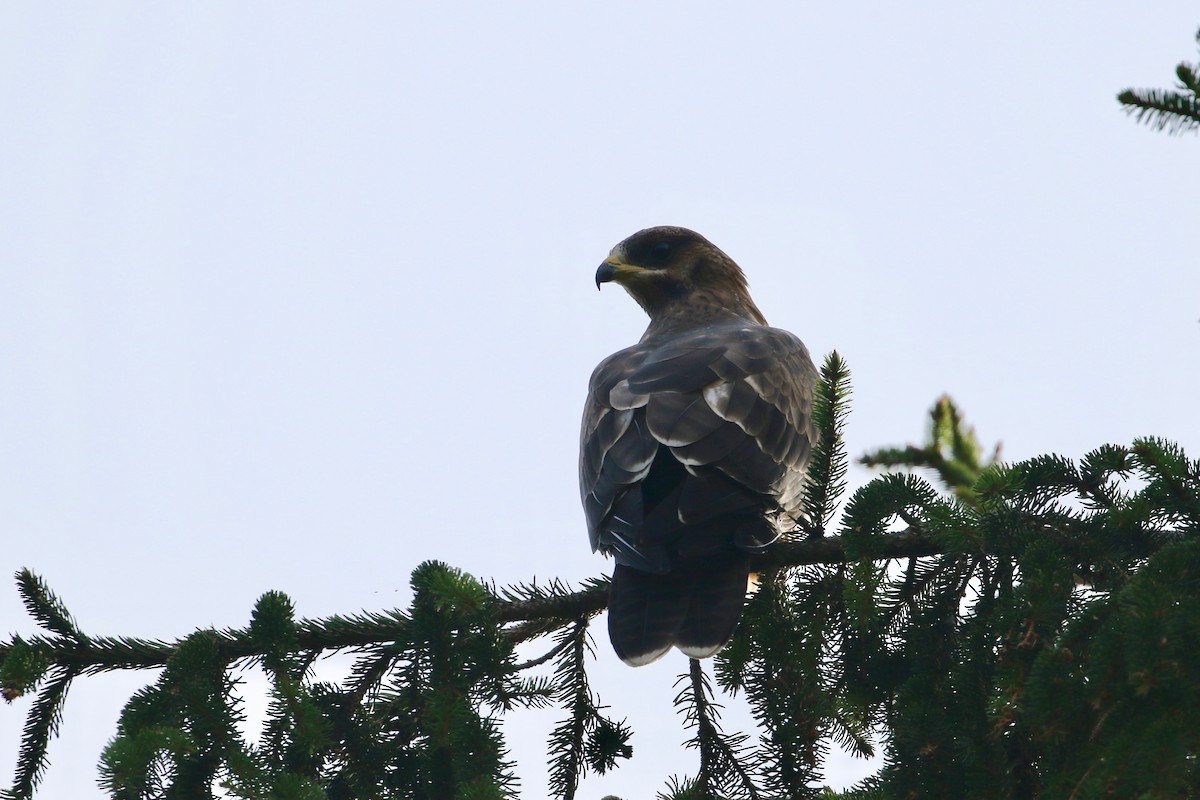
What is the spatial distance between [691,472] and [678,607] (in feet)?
1.98

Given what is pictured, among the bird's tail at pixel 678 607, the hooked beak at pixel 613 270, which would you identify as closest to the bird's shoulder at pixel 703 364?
the bird's tail at pixel 678 607

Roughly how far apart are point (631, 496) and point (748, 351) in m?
1.23

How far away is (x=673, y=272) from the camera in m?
7.70

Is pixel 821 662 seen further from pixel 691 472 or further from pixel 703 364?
pixel 703 364

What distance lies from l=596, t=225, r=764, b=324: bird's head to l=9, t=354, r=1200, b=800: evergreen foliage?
146 inches

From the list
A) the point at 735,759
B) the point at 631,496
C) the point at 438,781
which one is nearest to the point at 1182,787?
the point at 735,759

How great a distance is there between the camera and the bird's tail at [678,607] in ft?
12.8

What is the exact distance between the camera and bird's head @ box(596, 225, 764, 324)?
7613 mm

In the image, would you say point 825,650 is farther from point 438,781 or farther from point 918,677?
point 438,781

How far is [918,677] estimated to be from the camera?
3.19 meters

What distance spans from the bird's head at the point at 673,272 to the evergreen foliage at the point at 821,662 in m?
3.71

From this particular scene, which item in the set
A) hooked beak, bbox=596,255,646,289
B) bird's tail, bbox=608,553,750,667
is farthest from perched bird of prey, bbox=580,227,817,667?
hooked beak, bbox=596,255,646,289

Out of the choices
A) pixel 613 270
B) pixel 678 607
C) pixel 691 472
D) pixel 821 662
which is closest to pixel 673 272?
pixel 613 270

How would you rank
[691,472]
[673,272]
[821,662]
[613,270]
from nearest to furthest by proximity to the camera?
[821,662], [691,472], [613,270], [673,272]
